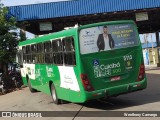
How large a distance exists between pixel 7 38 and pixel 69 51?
47.9 ft

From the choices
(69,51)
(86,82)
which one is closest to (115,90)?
(86,82)

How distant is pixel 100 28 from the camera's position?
480 inches

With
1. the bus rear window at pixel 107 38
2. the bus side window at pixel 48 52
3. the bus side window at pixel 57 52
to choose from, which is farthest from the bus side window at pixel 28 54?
the bus rear window at pixel 107 38

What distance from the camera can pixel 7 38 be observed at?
26312 millimetres

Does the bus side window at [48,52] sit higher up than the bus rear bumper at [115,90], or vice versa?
the bus side window at [48,52]

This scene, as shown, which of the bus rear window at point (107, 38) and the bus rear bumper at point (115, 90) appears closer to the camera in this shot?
the bus rear bumper at point (115, 90)

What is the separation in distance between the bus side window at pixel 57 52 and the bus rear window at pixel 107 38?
1.53m

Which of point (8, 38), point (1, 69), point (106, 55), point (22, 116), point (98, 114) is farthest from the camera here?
point (1, 69)

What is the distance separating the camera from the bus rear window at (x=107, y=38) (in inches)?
472

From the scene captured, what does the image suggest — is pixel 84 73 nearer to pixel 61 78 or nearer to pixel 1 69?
pixel 61 78

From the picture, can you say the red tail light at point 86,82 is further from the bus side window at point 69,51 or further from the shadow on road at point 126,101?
the shadow on road at point 126,101

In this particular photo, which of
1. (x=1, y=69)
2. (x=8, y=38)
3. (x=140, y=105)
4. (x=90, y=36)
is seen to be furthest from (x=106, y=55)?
(x=1, y=69)

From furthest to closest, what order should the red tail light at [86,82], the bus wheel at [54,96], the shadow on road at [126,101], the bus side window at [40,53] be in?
the bus side window at [40,53]
the bus wheel at [54,96]
the shadow on road at [126,101]
the red tail light at [86,82]

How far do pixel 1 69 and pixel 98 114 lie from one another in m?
17.8
